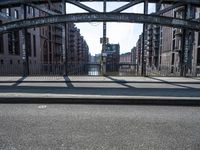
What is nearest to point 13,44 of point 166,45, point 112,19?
point 112,19

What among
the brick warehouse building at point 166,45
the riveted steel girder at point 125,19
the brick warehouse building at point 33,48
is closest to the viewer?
the riveted steel girder at point 125,19

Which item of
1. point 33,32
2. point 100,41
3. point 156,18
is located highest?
point 33,32

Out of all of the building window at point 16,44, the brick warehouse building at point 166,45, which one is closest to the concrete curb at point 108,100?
the brick warehouse building at point 166,45

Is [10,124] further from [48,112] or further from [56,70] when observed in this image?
[56,70]

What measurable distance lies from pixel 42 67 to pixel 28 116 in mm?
13999

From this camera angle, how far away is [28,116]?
5773 mm

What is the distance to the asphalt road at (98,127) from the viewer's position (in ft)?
13.0

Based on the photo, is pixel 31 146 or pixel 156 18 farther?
pixel 156 18

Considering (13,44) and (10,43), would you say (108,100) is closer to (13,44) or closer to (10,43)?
(10,43)

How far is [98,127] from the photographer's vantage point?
16.2 ft

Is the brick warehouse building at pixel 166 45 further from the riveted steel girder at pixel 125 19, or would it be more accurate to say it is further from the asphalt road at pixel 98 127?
the asphalt road at pixel 98 127

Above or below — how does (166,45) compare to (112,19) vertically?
above

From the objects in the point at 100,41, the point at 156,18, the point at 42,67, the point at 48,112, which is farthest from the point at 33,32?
the point at 48,112

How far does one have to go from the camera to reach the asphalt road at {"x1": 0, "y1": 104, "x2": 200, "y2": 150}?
13.0ft
